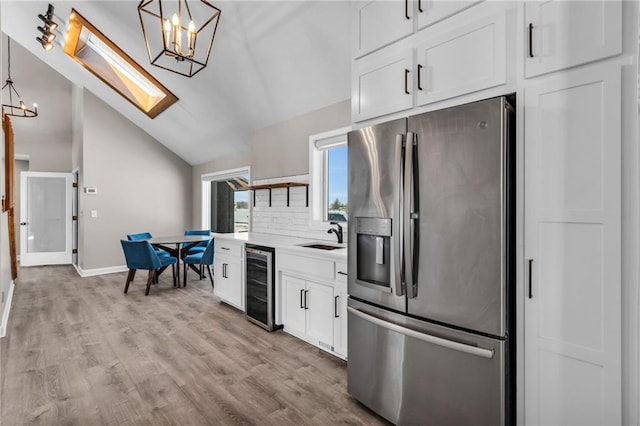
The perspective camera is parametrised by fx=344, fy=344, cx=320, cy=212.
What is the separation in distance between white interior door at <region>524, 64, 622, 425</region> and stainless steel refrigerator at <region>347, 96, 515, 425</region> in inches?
4.1

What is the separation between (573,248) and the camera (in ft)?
4.58

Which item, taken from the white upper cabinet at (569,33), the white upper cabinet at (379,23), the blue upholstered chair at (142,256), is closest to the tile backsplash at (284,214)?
the blue upholstered chair at (142,256)

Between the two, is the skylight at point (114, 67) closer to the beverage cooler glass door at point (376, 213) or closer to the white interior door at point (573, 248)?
the beverage cooler glass door at point (376, 213)

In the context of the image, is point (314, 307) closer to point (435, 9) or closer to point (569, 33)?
point (435, 9)

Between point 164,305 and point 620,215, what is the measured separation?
4514mm

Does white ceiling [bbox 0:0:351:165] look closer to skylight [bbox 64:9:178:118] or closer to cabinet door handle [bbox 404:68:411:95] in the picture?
skylight [bbox 64:9:178:118]

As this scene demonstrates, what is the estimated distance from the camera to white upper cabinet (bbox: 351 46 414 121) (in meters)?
1.98

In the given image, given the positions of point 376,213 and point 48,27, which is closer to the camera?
point 376,213

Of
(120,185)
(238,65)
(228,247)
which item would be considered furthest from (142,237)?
(238,65)

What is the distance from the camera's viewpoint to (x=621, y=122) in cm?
129

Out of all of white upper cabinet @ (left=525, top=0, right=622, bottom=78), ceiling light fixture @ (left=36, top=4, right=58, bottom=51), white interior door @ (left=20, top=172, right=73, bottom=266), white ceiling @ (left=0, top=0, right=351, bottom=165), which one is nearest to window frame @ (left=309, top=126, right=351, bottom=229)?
white ceiling @ (left=0, top=0, right=351, bottom=165)

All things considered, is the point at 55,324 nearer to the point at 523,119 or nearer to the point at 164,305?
the point at 164,305

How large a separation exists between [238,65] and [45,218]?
6432mm

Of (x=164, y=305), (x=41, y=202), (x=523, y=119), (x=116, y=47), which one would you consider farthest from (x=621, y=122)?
(x=41, y=202)
